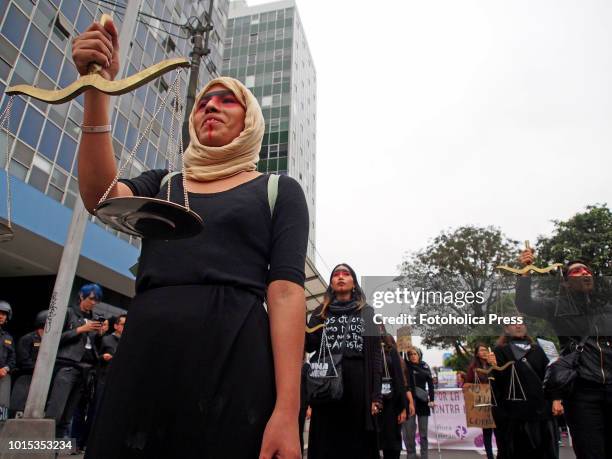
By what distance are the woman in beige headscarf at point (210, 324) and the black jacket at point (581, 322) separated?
3.61 metres

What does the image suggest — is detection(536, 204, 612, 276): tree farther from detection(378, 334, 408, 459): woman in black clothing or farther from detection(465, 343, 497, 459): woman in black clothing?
detection(378, 334, 408, 459): woman in black clothing

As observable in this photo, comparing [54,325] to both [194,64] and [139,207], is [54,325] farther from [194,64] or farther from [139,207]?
[139,207]

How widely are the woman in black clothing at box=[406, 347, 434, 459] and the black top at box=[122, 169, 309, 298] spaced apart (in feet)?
23.6

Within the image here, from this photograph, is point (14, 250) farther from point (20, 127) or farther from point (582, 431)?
point (582, 431)

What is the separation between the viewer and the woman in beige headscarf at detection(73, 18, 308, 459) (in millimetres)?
1138

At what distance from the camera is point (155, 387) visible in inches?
45.6

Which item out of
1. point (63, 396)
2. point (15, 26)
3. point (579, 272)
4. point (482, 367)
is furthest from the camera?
point (15, 26)

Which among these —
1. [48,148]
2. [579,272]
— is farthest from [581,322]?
[48,148]

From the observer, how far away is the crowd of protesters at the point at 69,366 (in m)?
6.07

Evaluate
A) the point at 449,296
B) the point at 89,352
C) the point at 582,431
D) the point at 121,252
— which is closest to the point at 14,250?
the point at 121,252

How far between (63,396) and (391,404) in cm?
418

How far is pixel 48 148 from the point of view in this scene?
A: 52.0 ft

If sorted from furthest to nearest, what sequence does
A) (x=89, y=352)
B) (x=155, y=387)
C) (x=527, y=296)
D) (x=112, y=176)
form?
1. (x=89, y=352)
2. (x=527, y=296)
3. (x=112, y=176)
4. (x=155, y=387)

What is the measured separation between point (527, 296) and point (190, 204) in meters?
4.25
